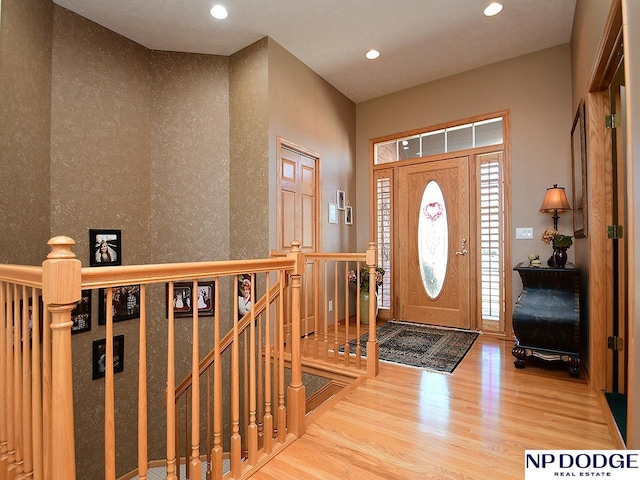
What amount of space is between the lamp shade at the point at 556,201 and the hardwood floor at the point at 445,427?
1.42m

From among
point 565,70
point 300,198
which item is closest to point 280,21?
point 300,198

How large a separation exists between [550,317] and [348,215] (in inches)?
104

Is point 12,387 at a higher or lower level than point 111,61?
lower

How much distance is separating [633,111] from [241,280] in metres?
3.35

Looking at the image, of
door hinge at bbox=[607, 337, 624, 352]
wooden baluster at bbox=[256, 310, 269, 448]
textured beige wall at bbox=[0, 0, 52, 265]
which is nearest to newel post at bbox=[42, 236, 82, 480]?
wooden baluster at bbox=[256, 310, 269, 448]

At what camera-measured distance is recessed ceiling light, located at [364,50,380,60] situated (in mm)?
3666

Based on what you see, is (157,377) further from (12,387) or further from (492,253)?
(492,253)

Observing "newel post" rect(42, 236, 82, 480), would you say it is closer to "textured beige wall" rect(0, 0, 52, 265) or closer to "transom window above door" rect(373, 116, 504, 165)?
"textured beige wall" rect(0, 0, 52, 265)

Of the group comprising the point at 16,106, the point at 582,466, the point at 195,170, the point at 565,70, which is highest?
the point at 565,70

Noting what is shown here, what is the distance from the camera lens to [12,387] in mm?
1428

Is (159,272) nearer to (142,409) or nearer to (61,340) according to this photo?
(61,340)

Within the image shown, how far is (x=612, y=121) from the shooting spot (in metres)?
2.15

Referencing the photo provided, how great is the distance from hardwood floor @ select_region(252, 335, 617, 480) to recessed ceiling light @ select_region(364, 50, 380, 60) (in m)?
3.24

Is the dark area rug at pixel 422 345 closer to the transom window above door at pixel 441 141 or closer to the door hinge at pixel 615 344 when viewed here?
the door hinge at pixel 615 344
